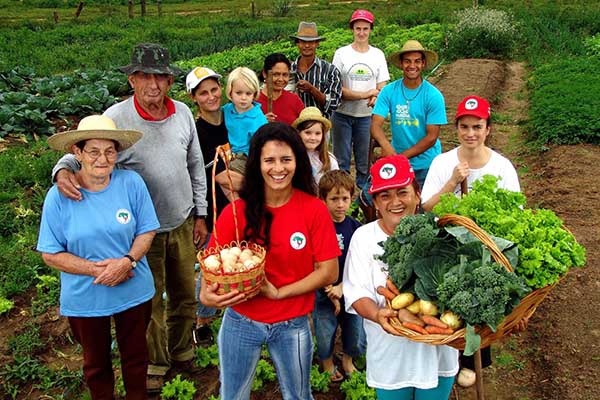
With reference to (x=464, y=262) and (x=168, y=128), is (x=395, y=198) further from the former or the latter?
(x=168, y=128)

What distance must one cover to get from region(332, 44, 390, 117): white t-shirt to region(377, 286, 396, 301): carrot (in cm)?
387

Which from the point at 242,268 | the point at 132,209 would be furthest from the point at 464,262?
the point at 132,209

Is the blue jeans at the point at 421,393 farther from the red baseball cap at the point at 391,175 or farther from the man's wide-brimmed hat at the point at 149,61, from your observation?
the man's wide-brimmed hat at the point at 149,61

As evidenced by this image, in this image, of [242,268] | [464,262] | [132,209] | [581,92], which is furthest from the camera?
[581,92]

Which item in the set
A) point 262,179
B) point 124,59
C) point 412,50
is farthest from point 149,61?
point 124,59

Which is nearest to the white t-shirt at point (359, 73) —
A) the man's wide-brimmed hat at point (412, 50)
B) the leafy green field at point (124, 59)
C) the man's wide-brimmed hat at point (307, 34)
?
the man's wide-brimmed hat at point (307, 34)

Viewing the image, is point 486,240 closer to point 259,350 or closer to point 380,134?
point 259,350

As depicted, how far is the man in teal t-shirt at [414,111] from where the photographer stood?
5.00 meters

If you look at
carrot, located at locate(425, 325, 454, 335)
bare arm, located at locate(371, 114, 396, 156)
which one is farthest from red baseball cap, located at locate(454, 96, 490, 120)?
carrot, located at locate(425, 325, 454, 335)

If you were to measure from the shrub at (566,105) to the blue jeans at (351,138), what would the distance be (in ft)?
17.1

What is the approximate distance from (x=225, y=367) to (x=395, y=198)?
133cm

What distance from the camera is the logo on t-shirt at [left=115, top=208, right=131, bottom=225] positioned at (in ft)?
11.3

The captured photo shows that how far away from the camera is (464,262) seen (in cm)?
249

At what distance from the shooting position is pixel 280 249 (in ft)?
9.75
